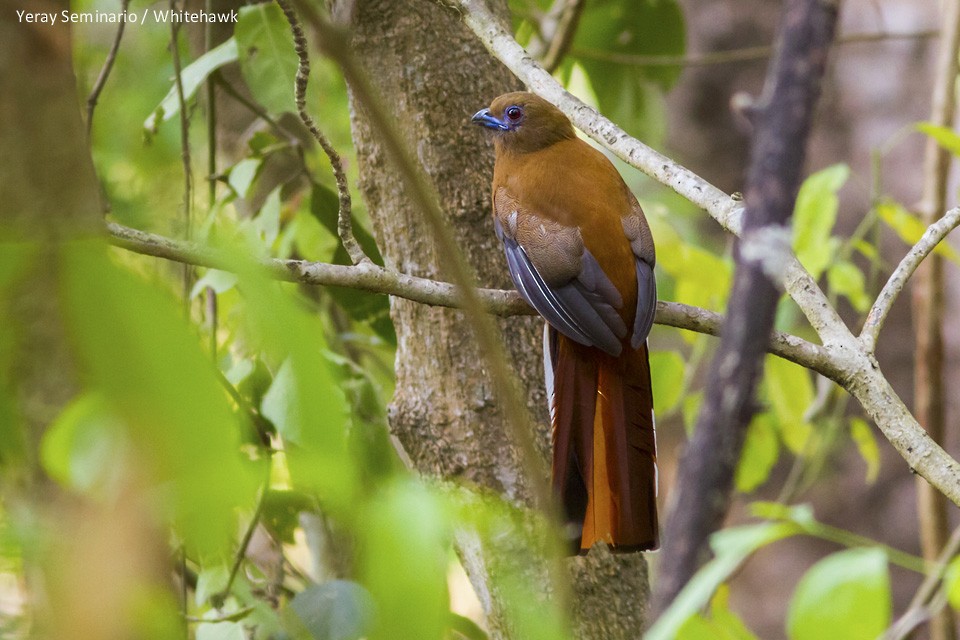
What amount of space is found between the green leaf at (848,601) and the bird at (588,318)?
112cm

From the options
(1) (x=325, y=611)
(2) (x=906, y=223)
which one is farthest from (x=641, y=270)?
(1) (x=325, y=611)

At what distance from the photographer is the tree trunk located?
1865 millimetres

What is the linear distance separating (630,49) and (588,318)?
1384mm

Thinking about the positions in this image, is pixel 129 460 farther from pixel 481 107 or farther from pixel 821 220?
pixel 821 220

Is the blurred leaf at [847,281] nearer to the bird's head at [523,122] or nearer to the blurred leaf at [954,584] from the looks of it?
the bird's head at [523,122]

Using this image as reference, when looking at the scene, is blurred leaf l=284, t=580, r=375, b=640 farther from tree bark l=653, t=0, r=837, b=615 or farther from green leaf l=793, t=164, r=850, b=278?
green leaf l=793, t=164, r=850, b=278

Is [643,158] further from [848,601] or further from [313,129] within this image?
[848,601]

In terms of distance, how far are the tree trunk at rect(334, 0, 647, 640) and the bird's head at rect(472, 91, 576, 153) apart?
0.04 m

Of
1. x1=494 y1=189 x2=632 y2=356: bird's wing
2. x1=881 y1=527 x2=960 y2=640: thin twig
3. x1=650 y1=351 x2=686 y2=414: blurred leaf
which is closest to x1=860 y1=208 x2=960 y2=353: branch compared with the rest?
x1=881 y1=527 x2=960 y2=640: thin twig

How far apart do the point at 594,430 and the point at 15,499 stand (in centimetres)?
134

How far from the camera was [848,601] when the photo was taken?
1.95 feet

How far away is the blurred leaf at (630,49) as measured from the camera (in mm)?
3027

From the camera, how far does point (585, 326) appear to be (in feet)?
6.51

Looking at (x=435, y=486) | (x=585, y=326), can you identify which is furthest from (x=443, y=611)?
(x=585, y=326)
